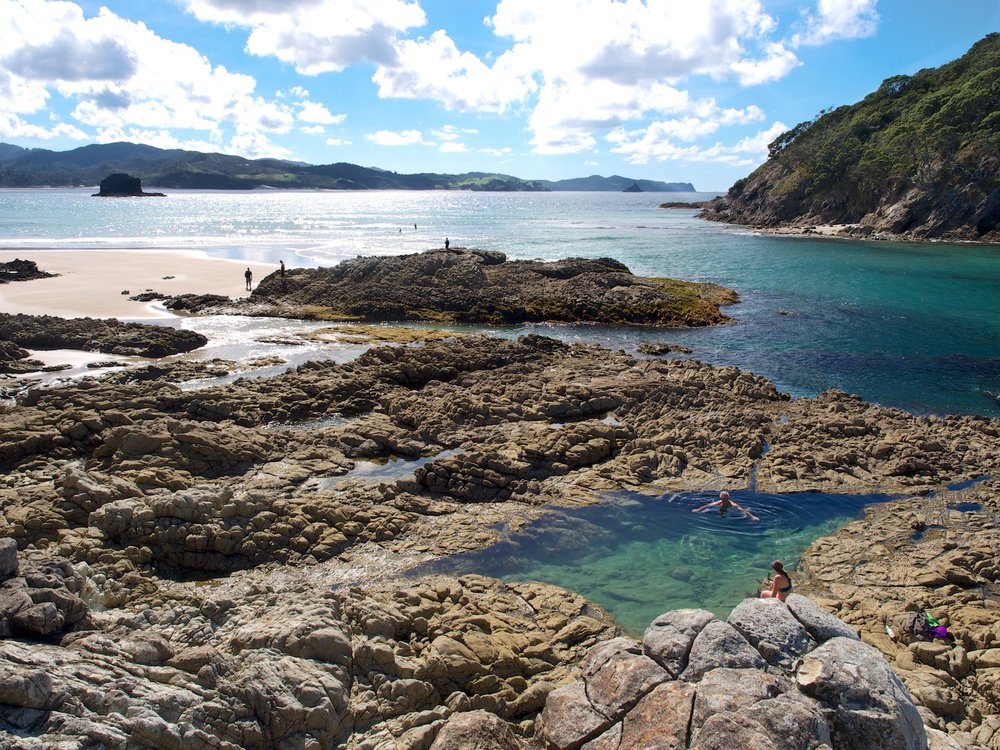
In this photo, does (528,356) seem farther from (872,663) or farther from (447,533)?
(872,663)

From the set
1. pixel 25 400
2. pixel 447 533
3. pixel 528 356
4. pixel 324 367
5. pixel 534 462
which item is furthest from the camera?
pixel 528 356

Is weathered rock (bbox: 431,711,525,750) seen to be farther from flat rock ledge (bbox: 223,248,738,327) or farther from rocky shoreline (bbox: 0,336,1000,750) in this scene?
flat rock ledge (bbox: 223,248,738,327)

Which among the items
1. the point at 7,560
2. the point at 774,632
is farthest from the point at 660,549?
the point at 7,560

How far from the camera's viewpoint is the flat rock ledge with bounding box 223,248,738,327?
44.2 m

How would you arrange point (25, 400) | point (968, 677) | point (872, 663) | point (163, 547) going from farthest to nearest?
point (25, 400), point (163, 547), point (968, 677), point (872, 663)

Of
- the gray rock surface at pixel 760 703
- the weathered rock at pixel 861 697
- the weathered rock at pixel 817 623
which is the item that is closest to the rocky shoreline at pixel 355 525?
the gray rock surface at pixel 760 703

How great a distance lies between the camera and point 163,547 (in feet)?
46.4

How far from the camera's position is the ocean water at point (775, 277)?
102 ft

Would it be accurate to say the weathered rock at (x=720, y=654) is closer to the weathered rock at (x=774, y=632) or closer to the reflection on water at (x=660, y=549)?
the weathered rock at (x=774, y=632)

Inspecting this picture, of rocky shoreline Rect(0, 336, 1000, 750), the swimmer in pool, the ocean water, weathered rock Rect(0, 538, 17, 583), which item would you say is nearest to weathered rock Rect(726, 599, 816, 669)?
rocky shoreline Rect(0, 336, 1000, 750)

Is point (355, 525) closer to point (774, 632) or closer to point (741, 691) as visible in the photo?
point (774, 632)

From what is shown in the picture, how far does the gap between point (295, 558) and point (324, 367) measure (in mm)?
14152

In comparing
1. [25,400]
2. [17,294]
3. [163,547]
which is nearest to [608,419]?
[163,547]

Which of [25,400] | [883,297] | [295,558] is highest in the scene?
[883,297]
